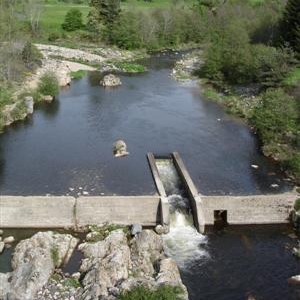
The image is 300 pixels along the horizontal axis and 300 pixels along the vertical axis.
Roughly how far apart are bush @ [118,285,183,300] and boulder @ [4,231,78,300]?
16.2ft

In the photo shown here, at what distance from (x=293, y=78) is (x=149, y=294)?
3983cm

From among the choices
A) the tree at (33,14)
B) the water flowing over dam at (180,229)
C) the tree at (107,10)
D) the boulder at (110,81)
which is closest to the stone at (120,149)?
the water flowing over dam at (180,229)

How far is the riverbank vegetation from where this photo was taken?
146ft

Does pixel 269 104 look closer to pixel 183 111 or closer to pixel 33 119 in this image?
pixel 183 111

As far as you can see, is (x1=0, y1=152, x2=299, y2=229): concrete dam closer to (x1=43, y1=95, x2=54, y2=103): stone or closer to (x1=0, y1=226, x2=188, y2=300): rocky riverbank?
(x1=0, y1=226, x2=188, y2=300): rocky riverbank

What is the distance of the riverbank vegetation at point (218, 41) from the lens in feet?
146

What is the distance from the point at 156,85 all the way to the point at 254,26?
19.3 m

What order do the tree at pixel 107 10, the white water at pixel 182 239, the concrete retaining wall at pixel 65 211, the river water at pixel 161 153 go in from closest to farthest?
1. the river water at pixel 161 153
2. the white water at pixel 182 239
3. the concrete retaining wall at pixel 65 211
4. the tree at pixel 107 10

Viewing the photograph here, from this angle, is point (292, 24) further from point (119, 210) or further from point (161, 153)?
point (119, 210)

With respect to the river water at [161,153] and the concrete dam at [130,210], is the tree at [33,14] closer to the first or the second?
the river water at [161,153]

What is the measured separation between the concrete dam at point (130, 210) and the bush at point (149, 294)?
9785 mm

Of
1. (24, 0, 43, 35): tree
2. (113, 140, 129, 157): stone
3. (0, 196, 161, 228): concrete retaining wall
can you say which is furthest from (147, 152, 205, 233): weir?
(24, 0, 43, 35): tree

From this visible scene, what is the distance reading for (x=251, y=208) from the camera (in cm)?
3250

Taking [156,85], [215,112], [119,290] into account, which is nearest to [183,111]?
[215,112]
